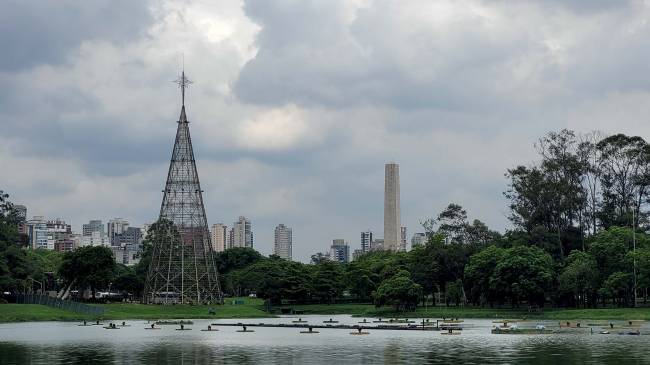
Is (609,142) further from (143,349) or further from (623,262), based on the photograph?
(143,349)

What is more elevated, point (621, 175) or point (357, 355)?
point (621, 175)

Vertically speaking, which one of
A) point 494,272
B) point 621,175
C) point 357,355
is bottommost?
point 357,355

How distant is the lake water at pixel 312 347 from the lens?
202 feet

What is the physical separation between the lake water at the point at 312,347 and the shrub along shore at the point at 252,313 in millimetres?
18725

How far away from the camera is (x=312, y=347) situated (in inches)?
2901

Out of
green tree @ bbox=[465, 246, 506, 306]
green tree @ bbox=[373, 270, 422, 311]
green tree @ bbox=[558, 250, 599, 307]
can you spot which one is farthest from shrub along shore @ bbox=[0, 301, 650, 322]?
green tree @ bbox=[558, 250, 599, 307]

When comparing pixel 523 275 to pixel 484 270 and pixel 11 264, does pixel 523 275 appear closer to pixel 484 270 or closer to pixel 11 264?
pixel 484 270

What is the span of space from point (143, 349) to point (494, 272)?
67167 mm

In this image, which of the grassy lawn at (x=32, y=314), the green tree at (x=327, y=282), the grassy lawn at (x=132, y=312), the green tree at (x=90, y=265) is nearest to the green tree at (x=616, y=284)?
the grassy lawn at (x=132, y=312)

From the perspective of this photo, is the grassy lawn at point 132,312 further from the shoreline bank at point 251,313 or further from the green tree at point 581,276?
the green tree at point 581,276

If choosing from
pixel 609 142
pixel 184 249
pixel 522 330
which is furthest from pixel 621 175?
pixel 184 249

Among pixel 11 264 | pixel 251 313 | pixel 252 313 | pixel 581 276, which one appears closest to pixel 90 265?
pixel 11 264

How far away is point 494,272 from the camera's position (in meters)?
127

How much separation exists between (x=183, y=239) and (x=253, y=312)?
1691cm
